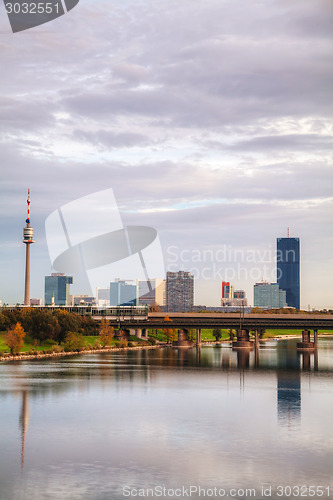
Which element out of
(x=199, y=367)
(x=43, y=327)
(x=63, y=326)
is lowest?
(x=199, y=367)

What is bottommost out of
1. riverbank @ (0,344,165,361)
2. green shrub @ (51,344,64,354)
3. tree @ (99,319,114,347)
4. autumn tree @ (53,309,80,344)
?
riverbank @ (0,344,165,361)

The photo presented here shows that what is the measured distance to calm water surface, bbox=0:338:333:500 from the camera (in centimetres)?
4266

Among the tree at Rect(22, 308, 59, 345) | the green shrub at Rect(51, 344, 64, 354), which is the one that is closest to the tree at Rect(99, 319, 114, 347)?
the tree at Rect(22, 308, 59, 345)

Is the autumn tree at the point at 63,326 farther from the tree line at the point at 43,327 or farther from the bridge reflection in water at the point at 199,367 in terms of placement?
the bridge reflection in water at the point at 199,367

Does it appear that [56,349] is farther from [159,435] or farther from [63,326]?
[159,435]

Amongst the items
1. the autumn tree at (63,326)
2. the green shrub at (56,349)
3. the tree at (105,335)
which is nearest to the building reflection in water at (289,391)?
the green shrub at (56,349)

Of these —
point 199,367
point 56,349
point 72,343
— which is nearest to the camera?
point 199,367

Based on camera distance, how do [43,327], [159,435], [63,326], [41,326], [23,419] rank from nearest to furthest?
[159,435], [23,419], [41,326], [43,327], [63,326]

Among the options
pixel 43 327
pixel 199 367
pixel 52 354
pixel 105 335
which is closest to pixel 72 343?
pixel 43 327

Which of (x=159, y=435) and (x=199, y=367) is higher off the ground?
(x=199, y=367)

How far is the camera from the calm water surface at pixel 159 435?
4266 centimetres

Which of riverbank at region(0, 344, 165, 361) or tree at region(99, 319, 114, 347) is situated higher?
tree at region(99, 319, 114, 347)

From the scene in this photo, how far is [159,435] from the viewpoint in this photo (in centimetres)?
5775

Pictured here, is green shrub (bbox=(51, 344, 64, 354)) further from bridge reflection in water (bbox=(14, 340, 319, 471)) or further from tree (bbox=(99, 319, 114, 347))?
tree (bbox=(99, 319, 114, 347))
